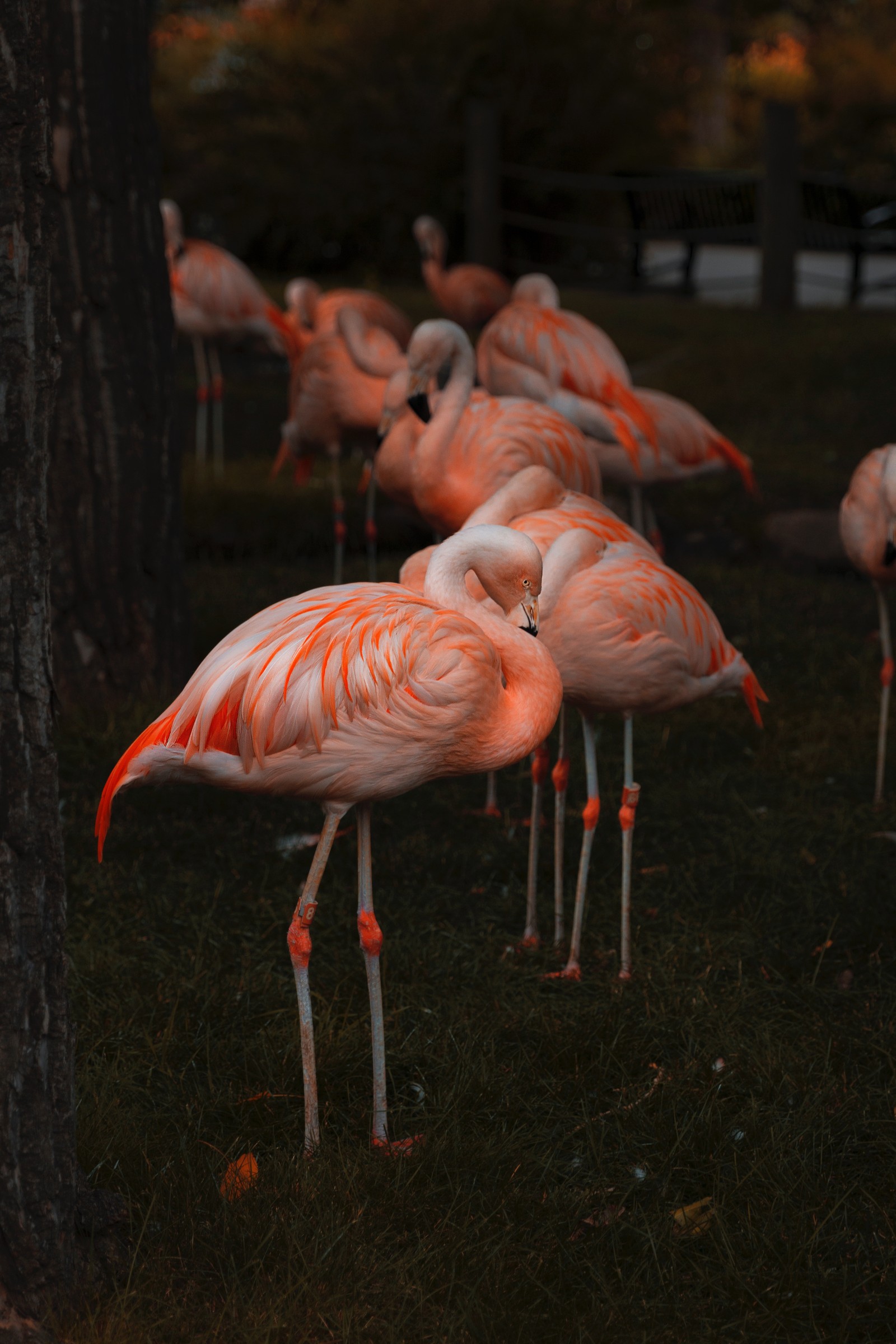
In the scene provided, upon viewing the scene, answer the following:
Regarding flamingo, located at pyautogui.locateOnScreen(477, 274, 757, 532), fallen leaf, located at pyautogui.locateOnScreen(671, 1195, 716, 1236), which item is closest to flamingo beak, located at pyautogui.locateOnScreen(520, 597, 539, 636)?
fallen leaf, located at pyautogui.locateOnScreen(671, 1195, 716, 1236)

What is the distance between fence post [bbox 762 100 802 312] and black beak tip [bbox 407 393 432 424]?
6857 mm

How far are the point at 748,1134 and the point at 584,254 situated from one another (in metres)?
13.8

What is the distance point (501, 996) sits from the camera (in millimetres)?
3459

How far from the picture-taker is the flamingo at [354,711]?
2686mm

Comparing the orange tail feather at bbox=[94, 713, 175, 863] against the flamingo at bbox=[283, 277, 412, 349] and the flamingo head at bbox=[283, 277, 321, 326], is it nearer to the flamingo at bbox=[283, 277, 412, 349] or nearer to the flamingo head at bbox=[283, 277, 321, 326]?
the flamingo at bbox=[283, 277, 412, 349]

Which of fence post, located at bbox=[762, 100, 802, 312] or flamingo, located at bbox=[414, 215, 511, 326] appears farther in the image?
flamingo, located at bbox=[414, 215, 511, 326]

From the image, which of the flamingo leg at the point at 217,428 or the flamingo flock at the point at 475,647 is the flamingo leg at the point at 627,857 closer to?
the flamingo flock at the point at 475,647

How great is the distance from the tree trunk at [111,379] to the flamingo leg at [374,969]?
2.42m

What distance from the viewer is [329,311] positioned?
887cm

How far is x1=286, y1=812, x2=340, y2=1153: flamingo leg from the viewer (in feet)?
9.08

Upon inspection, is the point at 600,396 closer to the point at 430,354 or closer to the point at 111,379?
the point at 430,354

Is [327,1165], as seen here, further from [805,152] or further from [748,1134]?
[805,152]

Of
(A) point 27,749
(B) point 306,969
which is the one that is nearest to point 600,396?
(B) point 306,969

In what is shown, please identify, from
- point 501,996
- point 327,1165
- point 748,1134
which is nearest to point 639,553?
point 501,996
